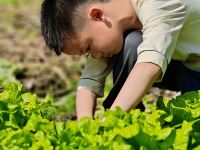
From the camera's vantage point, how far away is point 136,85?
3088mm

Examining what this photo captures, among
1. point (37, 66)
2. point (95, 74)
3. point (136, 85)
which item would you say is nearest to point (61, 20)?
point (95, 74)

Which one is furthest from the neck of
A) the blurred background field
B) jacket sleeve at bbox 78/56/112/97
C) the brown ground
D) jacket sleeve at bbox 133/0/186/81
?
the brown ground

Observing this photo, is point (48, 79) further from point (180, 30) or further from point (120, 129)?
point (120, 129)

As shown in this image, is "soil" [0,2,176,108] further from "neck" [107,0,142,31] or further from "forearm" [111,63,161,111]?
"forearm" [111,63,161,111]

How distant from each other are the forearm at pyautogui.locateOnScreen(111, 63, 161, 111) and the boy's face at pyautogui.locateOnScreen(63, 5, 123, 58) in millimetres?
381

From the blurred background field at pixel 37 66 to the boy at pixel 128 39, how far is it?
3.65 feet

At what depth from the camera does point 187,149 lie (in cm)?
262

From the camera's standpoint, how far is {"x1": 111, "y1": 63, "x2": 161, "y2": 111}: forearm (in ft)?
10.1

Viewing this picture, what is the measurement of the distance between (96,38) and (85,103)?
1.64ft

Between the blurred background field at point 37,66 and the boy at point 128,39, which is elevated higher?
the boy at point 128,39

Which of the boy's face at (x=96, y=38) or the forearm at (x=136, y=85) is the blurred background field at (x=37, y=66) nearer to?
the boy's face at (x=96, y=38)

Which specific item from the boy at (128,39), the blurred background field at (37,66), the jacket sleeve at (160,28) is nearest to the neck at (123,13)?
the boy at (128,39)

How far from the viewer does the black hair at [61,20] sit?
345cm

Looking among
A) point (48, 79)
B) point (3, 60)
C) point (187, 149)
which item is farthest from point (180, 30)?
point (3, 60)
